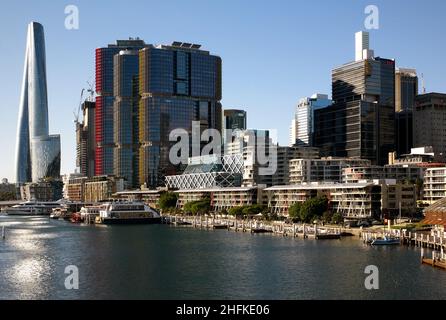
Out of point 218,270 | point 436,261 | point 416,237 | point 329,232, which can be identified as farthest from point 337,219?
point 218,270

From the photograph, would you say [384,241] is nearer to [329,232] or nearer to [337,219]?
[329,232]

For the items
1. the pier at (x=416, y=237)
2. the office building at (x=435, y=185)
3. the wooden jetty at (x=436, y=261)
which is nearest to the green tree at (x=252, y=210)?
the office building at (x=435, y=185)

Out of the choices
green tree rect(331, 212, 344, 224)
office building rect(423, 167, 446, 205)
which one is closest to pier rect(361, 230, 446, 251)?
green tree rect(331, 212, 344, 224)

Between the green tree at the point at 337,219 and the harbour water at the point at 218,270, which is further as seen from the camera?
the green tree at the point at 337,219

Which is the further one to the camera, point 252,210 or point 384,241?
point 252,210

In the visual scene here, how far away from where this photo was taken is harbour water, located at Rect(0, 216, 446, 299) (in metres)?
71.6

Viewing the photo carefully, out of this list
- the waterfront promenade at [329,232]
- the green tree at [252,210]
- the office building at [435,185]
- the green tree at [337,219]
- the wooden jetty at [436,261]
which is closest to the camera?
the wooden jetty at [436,261]

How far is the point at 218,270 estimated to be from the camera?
288 ft

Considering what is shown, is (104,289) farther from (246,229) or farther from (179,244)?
(246,229)

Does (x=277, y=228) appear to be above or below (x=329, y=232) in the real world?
below

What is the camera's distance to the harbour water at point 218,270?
235 feet

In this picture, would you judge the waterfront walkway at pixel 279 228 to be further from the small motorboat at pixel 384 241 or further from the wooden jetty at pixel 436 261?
the wooden jetty at pixel 436 261

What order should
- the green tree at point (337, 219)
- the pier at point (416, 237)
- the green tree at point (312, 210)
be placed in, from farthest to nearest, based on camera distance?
the green tree at point (312, 210) < the green tree at point (337, 219) < the pier at point (416, 237)

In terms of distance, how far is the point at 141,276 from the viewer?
275 feet
